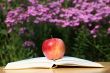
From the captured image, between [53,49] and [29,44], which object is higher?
[53,49]

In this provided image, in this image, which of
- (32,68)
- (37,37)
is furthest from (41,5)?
(32,68)

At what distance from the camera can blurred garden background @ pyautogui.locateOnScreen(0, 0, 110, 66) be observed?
1.89m

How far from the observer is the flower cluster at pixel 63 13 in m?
1.90

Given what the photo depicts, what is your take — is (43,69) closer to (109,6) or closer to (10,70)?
(10,70)

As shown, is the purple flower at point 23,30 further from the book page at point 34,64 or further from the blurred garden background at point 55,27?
the book page at point 34,64

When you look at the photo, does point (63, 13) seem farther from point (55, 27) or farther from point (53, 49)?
point (53, 49)

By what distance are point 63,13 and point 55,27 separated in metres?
0.09

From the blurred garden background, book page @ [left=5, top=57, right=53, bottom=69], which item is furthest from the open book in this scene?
the blurred garden background

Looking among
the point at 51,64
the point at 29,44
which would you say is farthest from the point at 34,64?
the point at 29,44

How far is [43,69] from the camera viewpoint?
1.35 metres

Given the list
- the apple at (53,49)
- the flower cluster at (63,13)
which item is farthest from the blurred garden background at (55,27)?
the apple at (53,49)

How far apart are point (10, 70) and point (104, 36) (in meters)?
0.71

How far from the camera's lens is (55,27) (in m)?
1.92

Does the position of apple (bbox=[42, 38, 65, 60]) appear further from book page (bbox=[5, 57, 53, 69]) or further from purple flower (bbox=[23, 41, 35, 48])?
purple flower (bbox=[23, 41, 35, 48])
